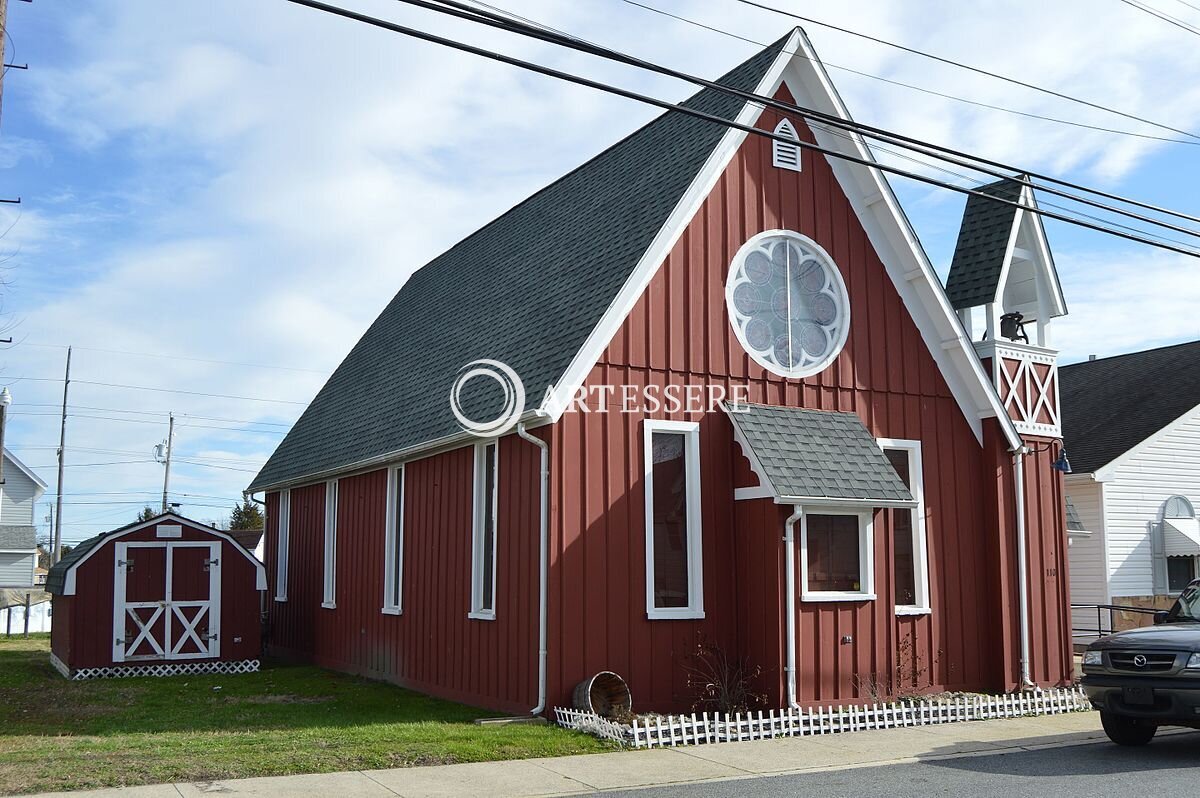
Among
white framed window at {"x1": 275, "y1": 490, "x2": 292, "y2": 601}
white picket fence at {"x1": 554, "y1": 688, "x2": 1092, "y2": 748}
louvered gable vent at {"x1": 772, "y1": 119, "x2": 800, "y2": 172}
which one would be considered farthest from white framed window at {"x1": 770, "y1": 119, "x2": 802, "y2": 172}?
white framed window at {"x1": 275, "y1": 490, "x2": 292, "y2": 601}

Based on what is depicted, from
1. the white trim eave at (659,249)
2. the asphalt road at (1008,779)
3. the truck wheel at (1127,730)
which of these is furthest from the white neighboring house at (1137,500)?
the asphalt road at (1008,779)

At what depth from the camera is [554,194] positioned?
20.8 meters

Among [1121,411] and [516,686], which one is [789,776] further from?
[1121,411]

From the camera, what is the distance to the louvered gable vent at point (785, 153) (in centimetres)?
1534

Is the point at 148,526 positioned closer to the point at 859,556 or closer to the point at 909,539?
the point at 859,556

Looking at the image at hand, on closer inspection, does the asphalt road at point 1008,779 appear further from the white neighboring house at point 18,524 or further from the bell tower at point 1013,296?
the white neighboring house at point 18,524

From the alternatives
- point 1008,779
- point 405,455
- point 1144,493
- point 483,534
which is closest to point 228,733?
point 483,534

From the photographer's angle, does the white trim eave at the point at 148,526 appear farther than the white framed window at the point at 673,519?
Yes

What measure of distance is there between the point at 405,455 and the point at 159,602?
570 centimetres

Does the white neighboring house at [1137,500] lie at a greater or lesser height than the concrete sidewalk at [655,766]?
greater

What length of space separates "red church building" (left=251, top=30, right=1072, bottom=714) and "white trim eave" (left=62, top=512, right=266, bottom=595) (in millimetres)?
2327

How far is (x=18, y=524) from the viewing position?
52062 millimetres

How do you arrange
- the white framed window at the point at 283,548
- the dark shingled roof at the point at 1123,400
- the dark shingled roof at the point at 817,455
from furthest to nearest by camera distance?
the dark shingled roof at the point at 1123,400
the white framed window at the point at 283,548
the dark shingled roof at the point at 817,455

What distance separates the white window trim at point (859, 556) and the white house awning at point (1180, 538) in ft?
52.7
